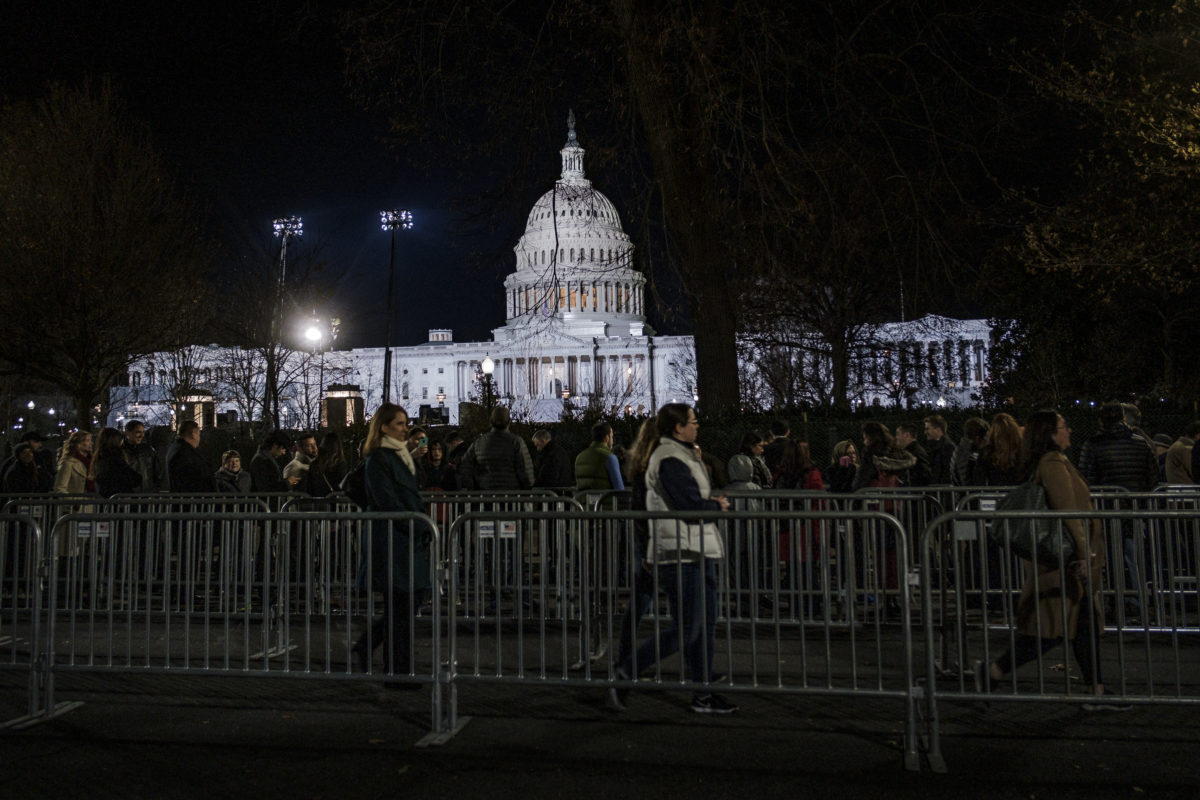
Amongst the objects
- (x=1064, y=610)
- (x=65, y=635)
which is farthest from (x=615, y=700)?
(x=65, y=635)

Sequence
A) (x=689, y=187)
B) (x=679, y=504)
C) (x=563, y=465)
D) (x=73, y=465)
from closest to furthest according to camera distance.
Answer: (x=679, y=504), (x=73, y=465), (x=563, y=465), (x=689, y=187)

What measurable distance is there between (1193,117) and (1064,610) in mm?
13246

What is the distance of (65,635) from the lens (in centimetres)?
922

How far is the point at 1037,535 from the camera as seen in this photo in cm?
604

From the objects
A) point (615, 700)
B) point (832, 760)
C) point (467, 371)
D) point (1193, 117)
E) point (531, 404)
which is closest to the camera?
point (832, 760)

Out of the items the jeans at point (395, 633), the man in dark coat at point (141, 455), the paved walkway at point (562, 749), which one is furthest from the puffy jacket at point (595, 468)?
the man in dark coat at point (141, 455)

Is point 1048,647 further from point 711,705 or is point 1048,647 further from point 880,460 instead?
point 880,460

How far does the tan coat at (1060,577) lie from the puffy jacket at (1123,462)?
427 centimetres

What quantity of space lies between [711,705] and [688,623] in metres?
0.54

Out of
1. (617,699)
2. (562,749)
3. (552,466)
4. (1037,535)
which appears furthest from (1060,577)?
(552,466)

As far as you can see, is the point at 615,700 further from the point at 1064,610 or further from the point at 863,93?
the point at 863,93

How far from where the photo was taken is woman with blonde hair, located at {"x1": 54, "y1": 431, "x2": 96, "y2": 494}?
40.0 feet

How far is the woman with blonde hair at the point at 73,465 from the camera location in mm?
12203

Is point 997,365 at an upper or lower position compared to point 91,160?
lower
